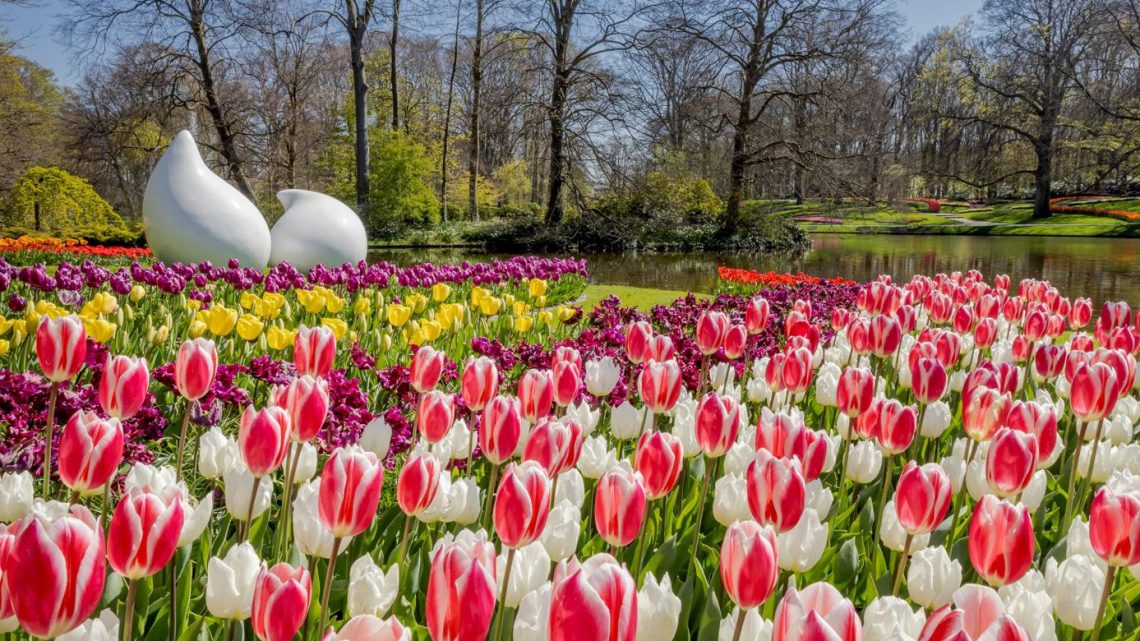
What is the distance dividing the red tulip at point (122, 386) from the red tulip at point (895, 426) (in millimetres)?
1796

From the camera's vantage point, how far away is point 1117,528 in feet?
4.16

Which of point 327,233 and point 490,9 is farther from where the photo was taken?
point 490,9

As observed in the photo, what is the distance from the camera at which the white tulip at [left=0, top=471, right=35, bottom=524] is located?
156 centimetres

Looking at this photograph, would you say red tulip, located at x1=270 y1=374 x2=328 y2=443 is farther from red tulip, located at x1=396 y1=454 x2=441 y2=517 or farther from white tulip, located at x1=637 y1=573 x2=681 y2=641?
white tulip, located at x1=637 y1=573 x2=681 y2=641

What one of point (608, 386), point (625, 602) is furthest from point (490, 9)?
point (625, 602)

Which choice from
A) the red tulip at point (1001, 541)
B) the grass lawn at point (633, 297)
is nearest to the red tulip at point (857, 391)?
the red tulip at point (1001, 541)

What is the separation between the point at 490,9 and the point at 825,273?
43.5 ft

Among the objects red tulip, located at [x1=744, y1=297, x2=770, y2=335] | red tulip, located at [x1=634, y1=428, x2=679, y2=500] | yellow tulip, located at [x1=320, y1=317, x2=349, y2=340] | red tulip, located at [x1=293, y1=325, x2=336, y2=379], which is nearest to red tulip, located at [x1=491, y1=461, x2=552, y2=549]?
red tulip, located at [x1=634, y1=428, x2=679, y2=500]

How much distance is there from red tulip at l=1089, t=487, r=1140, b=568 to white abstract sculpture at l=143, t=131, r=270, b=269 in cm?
907

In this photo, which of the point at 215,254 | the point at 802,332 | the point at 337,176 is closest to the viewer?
the point at 802,332

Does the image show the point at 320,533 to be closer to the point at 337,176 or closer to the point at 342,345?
the point at 342,345

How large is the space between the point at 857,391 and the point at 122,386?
1.89m

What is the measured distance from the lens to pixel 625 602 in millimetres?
842

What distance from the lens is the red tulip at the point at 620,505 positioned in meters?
1.28
